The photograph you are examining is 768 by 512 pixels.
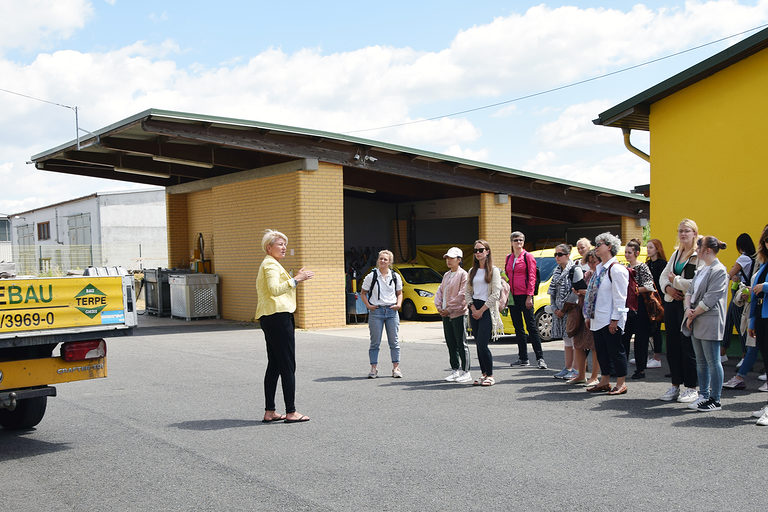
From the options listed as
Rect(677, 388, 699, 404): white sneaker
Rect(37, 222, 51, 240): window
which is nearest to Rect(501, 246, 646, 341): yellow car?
Rect(677, 388, 699, 404): white sneaker

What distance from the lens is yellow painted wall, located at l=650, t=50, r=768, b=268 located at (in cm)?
1073

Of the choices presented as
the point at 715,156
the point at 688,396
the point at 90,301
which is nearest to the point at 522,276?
the point at 688,396

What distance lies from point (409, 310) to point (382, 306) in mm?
10435

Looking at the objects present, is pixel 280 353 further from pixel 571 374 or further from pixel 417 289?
pixel 417 289

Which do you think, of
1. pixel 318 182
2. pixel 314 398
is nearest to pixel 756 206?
pixel 314 398

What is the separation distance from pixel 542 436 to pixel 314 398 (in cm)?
302

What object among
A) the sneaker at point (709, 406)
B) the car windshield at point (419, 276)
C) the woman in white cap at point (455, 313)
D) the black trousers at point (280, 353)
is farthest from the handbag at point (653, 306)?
the car windshield at point (419, 276)

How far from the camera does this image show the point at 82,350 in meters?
6.61

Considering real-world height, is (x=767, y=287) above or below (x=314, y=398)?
above

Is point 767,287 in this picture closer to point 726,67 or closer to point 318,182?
point 726,67

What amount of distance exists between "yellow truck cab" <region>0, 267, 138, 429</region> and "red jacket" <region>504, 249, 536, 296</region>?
5982 mm

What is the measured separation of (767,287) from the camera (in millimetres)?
7074

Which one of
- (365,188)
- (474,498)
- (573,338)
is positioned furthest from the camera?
(365,188)

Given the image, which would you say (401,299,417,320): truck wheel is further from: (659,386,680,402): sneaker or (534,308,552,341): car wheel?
(659,386,680,402): sneaker
